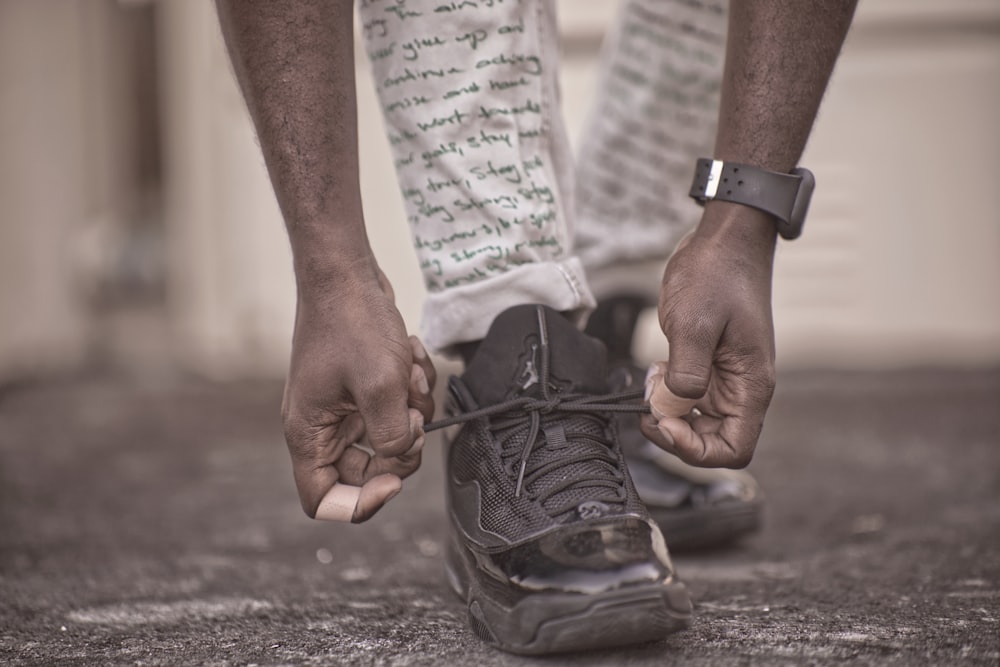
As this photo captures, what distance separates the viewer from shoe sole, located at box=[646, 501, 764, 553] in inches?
39.3

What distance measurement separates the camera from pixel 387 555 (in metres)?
1.04

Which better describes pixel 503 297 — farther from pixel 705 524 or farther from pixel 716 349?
pixel 705 524

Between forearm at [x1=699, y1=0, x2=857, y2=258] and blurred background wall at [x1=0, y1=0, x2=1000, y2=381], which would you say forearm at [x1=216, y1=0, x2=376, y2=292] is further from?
blurred background wall at [x1=0, y1=0, x2=1000, y2=381]

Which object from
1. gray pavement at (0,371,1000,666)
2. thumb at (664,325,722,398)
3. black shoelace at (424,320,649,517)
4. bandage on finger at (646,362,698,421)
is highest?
thumb at (664,325,722,398)

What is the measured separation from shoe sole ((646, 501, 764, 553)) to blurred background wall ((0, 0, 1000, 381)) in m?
1.59

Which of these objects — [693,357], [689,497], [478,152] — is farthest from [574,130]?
[693,357]

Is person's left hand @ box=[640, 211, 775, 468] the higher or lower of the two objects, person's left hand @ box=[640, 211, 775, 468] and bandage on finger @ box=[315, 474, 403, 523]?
the higher

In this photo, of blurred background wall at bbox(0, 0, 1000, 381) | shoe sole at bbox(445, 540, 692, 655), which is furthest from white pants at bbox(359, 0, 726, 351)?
blurred background wall at bbox(0, 0, 1000, 381)

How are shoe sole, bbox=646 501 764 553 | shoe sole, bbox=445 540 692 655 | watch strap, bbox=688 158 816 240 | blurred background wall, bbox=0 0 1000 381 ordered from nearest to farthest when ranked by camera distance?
shoe sole, bbox=445 540 692 655
watch strap, bbox=688 158 816 240
shoe sole, bbox=646 501 764 553
blurred background wall, bbox=0 0 1000 381

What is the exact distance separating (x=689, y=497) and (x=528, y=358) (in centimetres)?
35

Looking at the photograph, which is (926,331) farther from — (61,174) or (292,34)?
(61,174)

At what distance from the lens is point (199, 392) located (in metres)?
2.33

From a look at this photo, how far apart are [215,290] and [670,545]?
2186mm

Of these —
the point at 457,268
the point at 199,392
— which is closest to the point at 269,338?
the point at 199,392
